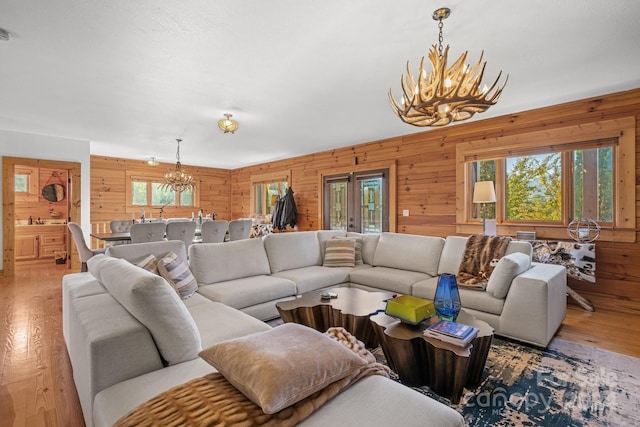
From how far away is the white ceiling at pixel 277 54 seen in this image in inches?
81.9

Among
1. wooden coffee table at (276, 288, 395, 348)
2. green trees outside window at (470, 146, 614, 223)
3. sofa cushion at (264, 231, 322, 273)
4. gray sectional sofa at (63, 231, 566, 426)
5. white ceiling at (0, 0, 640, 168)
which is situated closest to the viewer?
gray sectional sofa at (63, 231, 566, 426)

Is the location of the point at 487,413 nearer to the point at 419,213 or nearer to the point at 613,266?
the point at 613,266

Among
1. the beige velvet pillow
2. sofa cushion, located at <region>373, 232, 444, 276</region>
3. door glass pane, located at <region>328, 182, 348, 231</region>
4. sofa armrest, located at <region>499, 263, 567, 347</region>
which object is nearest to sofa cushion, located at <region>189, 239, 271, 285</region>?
sofa cushion, located at <region>373, 232, 444, 276</region>

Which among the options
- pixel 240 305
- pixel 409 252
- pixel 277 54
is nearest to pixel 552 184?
pixel 409 252

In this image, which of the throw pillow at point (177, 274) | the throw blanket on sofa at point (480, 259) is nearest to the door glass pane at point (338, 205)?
the throw blanket on sofa at point (480, 259)

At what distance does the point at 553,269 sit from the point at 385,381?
254 cm

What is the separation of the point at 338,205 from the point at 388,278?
3.25 m

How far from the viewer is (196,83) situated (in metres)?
3.23

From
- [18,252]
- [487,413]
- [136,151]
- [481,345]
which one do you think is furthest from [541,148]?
[18,252]

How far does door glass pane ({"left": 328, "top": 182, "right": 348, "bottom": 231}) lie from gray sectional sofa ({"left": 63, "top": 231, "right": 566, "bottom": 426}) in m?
1.89

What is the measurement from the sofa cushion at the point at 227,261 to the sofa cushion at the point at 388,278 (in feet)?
3.57

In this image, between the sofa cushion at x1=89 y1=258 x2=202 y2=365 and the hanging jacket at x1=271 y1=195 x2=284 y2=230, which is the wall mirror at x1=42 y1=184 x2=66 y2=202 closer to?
the hanging jacket at x1=271 y1=195 x2=284 y2=230

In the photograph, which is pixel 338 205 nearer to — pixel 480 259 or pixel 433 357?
pixel 480 259

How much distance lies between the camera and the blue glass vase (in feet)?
6.88
